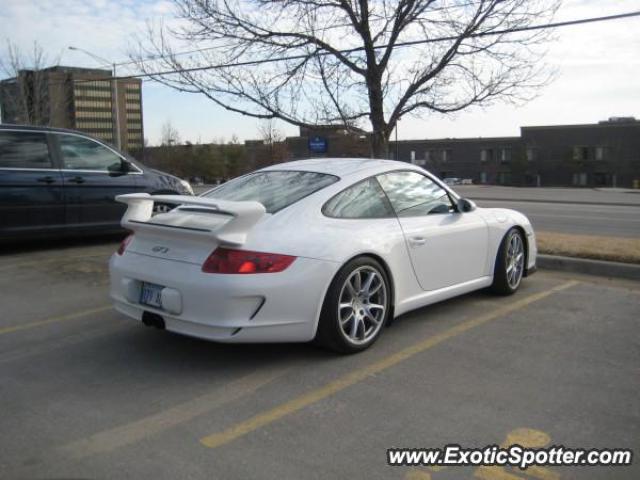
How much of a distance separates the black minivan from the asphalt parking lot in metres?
2.89

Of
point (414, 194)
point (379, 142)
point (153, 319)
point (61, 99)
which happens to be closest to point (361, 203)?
point (414, 194)

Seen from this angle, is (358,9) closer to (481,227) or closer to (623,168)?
(481,227)

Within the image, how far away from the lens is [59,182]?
27.0ft

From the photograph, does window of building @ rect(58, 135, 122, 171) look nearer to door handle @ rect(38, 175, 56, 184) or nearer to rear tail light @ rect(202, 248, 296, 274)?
door handle @ rect(38, 175, 56, 184)

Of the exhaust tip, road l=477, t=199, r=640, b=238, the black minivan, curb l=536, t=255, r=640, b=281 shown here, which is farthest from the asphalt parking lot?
road l=477, t=199, r=640, b=238

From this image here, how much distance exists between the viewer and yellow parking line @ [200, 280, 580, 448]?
10.0 feet

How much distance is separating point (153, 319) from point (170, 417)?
934mm

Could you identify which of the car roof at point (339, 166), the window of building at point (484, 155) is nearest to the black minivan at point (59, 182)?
the car roof at point (339, 166)

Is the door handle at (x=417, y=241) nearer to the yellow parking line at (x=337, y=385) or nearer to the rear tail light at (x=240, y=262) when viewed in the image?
the yellow parking line at (x=337, y=385)

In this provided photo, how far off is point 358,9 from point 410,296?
5.64 metres

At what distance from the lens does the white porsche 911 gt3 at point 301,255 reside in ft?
12.3

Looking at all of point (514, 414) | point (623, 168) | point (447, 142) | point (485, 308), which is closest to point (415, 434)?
point (514, 414)

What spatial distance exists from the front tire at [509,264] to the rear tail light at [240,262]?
267cm

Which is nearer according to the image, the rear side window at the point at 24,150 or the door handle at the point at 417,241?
the door handle at the point at 417,241
